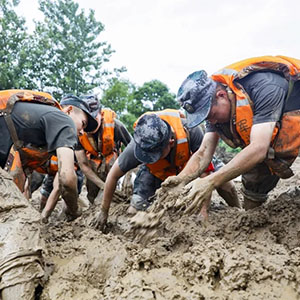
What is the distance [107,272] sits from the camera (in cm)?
217

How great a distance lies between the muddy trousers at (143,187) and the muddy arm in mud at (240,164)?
1.80 meters

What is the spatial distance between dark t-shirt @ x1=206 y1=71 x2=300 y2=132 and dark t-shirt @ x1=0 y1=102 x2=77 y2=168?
137 cm

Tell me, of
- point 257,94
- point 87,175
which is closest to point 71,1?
point 87,175

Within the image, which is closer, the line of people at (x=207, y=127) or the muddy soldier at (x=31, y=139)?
the line of people at (x=207, y=127)

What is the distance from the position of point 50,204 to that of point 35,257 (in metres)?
2.77

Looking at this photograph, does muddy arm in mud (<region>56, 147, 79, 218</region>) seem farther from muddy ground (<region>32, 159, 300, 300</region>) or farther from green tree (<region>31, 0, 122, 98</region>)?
green tree (<region>31, 0, 122, 98</region>)

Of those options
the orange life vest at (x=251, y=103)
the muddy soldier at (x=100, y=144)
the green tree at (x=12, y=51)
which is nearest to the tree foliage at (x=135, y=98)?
the green tree at (x=12, y=51)

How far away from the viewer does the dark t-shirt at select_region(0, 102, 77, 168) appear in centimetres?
266

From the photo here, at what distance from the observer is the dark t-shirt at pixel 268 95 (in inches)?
92.1

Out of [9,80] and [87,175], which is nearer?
[87,175]

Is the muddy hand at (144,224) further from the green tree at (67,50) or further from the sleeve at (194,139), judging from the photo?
the green tree at (67,50)

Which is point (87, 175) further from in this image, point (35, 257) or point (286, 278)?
point (286, 278)

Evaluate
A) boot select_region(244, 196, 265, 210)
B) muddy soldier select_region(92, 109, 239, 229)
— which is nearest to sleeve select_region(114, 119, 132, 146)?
muddy soldier select_region(92, 109, 239, 229)

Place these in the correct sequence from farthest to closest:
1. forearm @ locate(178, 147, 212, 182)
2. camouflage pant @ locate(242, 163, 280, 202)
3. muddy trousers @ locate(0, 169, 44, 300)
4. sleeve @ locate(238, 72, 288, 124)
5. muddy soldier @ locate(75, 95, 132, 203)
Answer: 1. muddy soldier @ locate(75, 95, 132, 203)
2. camouflage pant @ locate(242, 163, 280, 202)
3. forearm @ locate(178, 147, 212, 182)
4. sleeve @ locate(238, 72, 288, 124)
5. muddy trousers @ locate(0, 169, 44, 300)
